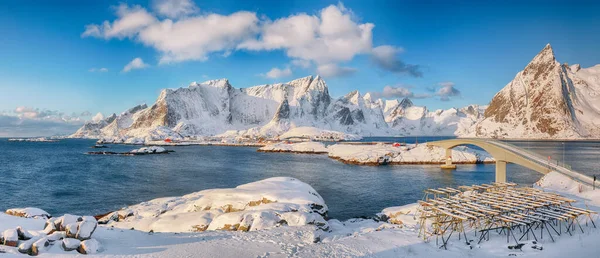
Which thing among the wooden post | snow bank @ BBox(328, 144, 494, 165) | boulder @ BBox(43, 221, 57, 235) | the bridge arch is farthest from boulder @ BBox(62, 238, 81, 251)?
snow bank @ BBox(328, 144, 494, 165)

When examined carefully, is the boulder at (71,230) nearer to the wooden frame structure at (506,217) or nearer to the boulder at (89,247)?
the boulder at (89,247)

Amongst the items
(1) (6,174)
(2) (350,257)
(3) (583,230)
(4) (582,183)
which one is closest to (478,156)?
(4) (582,183)

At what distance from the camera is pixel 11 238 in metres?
13.3

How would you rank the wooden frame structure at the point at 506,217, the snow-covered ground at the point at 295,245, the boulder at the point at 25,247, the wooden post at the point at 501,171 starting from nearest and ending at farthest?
1. the boulder at the point at 25,247
2. the snow-covered ground at the point at 295,245
3. the wooden frame structure at the point at 506,217
4. the wooden post at the point at 501,171

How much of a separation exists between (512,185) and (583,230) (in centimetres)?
1097

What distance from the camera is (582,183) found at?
3150 cm

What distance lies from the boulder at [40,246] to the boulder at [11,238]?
105 cm

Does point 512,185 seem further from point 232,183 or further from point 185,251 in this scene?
point 232,183

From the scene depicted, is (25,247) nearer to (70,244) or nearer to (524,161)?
(70,244)

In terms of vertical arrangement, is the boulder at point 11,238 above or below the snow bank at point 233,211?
above

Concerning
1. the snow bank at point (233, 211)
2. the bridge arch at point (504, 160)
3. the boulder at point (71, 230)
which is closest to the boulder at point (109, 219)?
the snow bank at point (233, 211)

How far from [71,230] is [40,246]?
151cm

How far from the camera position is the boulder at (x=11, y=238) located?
13.2 m

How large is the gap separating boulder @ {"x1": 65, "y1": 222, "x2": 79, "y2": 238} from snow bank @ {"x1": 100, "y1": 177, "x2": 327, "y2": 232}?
9769 millimetres
